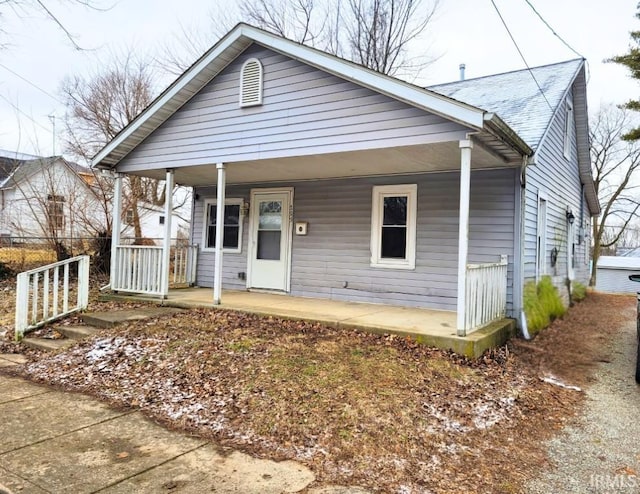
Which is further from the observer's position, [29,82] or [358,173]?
[29,82]

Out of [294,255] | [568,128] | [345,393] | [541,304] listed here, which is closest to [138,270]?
Result: [294,255]

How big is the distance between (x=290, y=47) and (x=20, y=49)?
4.54m

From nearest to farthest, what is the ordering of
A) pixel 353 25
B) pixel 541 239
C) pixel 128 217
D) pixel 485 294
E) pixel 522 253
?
pixel 485 294
pixel 522 253
pixel 541 239
pixel 128 217
pixel 353 25

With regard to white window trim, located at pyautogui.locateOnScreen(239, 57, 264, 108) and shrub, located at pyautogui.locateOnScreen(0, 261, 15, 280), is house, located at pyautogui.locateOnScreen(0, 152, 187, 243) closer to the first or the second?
shrub, located at pyautogui.locateOnScreen(0, 261, 15, 280)

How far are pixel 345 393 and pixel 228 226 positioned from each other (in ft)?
20.2

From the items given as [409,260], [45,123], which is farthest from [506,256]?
[45,123]

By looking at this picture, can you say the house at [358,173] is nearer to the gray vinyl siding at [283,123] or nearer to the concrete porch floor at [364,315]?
the gray vinyl siding at [283,123]

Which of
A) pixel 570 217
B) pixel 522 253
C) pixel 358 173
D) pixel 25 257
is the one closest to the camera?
pixel 522 253

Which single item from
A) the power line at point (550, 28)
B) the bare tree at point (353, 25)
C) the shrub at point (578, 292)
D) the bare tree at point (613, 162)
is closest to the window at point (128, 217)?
the bare tree at point (353, 25)

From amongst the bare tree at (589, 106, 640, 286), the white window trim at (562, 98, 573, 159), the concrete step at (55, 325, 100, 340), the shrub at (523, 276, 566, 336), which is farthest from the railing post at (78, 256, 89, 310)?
the bare tree at (589, 106, 640, 286)

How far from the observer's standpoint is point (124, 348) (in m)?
5.26

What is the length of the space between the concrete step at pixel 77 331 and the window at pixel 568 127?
370 inches

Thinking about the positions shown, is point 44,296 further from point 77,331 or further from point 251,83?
point 251,83

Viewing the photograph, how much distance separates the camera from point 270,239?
8.80 meters
